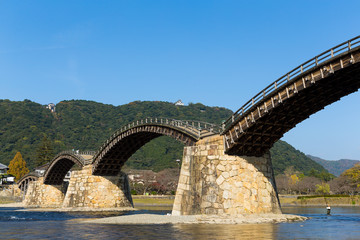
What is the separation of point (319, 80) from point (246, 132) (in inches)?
366

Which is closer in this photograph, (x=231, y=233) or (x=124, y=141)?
(x=231, y=233)

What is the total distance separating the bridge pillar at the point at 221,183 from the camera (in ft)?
111

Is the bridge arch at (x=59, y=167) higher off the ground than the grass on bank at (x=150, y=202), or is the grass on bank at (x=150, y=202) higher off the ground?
the bridge arch at (x=59, y=167)

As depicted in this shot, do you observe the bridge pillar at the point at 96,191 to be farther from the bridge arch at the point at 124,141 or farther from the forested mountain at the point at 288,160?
the forested mountain at the point at 288,160

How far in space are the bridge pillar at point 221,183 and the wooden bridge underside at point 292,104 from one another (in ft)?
4.42

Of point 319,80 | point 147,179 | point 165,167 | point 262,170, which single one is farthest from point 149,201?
point 319,80

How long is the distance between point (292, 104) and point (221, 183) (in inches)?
399

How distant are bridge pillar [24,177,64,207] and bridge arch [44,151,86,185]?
1461 mm

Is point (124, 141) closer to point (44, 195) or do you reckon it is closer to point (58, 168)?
point (58, 168)

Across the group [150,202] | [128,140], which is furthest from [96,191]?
[150,202]

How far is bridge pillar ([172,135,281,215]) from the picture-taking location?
3375 cm

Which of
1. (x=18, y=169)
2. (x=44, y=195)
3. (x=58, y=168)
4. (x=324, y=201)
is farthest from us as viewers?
(x=18, y=169)

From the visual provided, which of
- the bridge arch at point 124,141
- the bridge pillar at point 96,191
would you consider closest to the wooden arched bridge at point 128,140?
the bridge arch at point 124,141

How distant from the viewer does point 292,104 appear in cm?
3127
